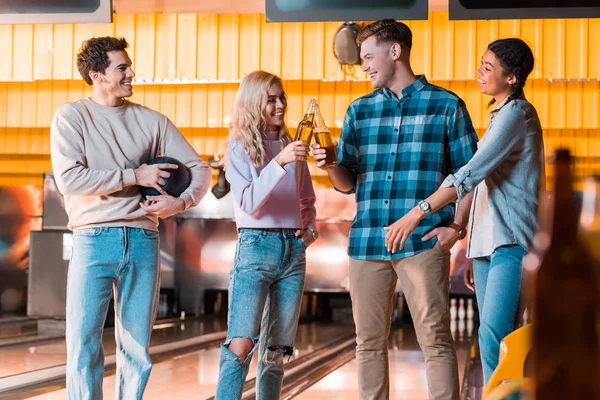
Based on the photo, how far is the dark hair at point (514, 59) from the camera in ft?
8.16

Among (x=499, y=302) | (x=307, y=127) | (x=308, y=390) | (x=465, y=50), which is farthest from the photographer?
(x=465, y=50)

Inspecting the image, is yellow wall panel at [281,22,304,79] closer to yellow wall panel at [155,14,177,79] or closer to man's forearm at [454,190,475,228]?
yellow wall panel at [155,14,177,79]

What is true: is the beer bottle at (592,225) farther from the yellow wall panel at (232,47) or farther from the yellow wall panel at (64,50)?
the yellow wall panel at (64,50)

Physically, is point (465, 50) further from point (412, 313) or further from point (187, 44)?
point (412, 313)

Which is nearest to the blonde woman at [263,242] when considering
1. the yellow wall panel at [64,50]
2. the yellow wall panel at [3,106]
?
the yellow wall panel at [64,50]

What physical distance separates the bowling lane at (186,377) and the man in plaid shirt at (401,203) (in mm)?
2007

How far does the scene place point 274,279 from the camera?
2652 millimetres

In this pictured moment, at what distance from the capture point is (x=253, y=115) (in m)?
2.70

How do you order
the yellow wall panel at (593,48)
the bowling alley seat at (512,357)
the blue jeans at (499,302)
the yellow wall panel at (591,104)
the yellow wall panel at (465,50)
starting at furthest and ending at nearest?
1. the yellow wall panel at (591,104)
2. the yellow wall panel at (465,50)
3. the yellow wall panel at (593,48)
4. the blue jeans at (499,302)
5. the bowling alley seat at (512,357)

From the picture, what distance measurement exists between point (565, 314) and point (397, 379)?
4608 mm

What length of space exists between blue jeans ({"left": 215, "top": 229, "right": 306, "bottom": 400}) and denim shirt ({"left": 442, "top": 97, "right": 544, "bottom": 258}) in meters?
0.61

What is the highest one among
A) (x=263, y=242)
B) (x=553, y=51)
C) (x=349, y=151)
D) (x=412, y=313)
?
(x=553, y=51)

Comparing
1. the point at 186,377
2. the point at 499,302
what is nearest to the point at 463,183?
the point at 499,302

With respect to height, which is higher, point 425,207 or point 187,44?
point 187,44
